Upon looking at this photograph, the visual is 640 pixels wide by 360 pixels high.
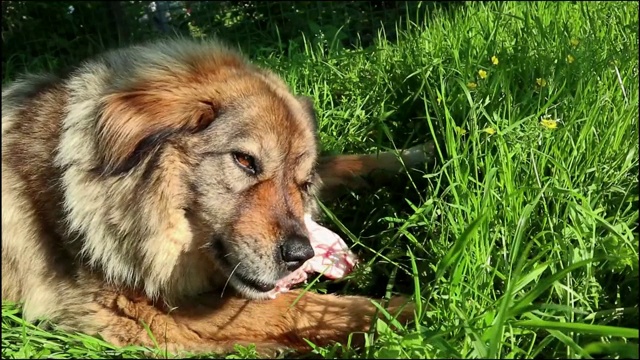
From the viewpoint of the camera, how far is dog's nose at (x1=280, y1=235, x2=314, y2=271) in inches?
86.3

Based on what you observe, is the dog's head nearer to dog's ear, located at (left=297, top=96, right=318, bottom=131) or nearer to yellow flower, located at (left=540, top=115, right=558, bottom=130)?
dog's ear, located at (left=297, top=96, right=318, bottom=131)

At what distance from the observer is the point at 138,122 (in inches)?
86.2

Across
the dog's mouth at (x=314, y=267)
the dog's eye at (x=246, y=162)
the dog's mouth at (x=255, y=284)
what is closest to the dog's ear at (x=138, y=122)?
the dog's eye at (x=246, y=162)

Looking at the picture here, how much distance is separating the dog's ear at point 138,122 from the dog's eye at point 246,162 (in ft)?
0.54

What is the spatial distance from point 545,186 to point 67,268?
177 cm

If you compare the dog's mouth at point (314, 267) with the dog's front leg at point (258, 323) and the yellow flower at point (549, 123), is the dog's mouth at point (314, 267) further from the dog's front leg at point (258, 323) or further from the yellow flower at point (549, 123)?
the yellow flower at point (549, 123)

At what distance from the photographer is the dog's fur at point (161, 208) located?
221 cm

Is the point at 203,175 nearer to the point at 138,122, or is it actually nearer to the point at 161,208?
the point at 161,208

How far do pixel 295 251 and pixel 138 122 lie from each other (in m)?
0.71

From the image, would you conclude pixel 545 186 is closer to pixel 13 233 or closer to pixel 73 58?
pixel 13 233

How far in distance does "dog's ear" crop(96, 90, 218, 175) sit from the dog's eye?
0.54 feet

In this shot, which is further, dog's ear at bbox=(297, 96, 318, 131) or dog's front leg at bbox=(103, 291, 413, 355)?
dog's ear at bbox=(297, 96, 318, 131)

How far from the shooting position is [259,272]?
7.27 feet

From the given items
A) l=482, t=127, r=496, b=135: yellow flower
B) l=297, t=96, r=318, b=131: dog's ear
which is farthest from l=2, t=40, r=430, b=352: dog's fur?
l=482, t=127, r=496, b=135: yellow flower
